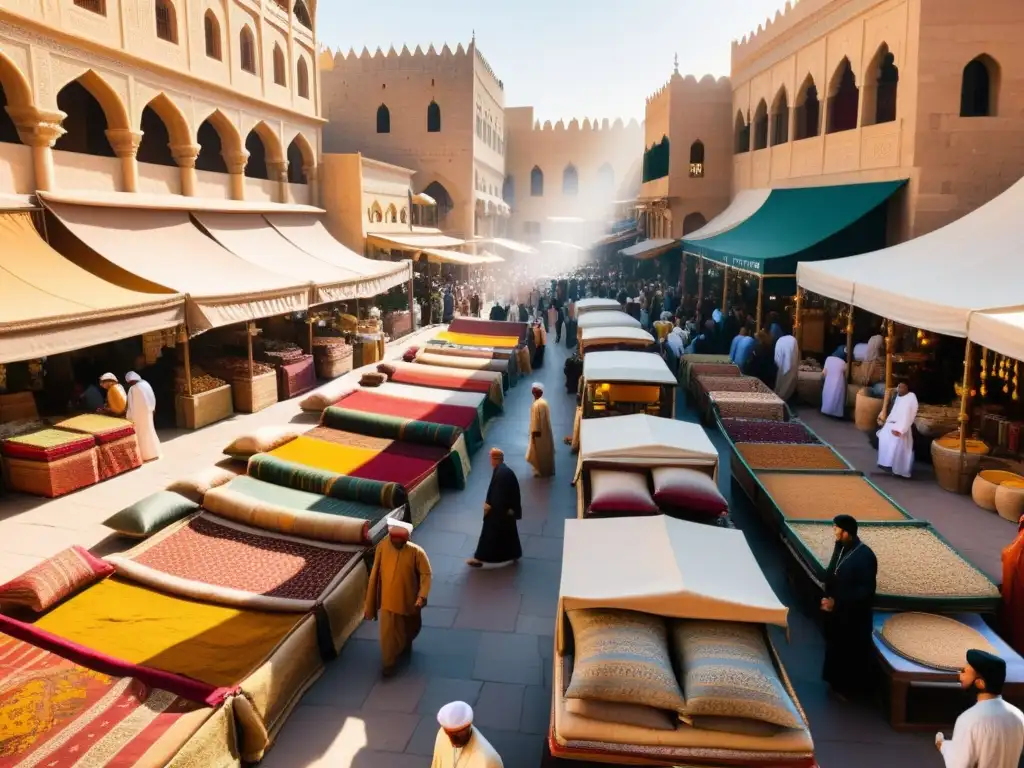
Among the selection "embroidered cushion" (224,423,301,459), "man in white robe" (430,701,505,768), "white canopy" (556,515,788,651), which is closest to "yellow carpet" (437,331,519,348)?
"embroidered cushion" (224,423,301,459)

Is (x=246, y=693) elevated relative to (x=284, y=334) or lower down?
lower down

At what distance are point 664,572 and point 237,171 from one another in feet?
47.2

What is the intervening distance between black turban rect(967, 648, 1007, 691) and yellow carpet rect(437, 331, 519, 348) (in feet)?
43.8

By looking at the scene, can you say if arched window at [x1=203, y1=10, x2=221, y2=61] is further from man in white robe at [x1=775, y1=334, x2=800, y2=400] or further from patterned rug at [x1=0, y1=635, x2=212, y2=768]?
patterned rug at [x1=0, y1=635, x2=212, y2=768]

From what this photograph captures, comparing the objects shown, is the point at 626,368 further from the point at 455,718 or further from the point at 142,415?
the point at 455,718

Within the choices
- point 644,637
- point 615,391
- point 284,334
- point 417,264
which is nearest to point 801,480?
point 615,391

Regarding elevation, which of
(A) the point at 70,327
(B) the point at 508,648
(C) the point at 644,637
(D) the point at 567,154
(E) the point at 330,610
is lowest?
(B) the point at 508,648

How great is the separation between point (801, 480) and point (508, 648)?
3913 millimetres

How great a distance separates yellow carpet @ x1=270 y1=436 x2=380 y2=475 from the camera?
30.0 feet

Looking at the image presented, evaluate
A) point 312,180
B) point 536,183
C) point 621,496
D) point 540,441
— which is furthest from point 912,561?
point 536,183

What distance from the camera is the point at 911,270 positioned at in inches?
433

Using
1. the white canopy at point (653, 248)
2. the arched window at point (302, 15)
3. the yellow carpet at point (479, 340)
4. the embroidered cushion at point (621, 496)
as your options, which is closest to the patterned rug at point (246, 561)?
the embroidered cushion at point (621, 496)

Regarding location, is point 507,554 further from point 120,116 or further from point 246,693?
point 120,116

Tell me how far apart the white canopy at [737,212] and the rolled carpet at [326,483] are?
14.8m
